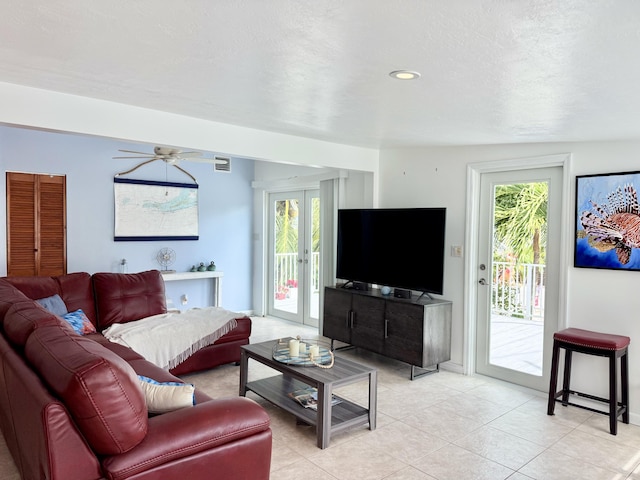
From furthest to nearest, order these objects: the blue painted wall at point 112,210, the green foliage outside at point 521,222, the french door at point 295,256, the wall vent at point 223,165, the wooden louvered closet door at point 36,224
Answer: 1. the wall vent at point 223,165
2. the french door at point 295,256
3. the blue painted wall at point 112,210
4. the wooden louvered closet door at point 36,224
5. the green foliage outside at point 521,222

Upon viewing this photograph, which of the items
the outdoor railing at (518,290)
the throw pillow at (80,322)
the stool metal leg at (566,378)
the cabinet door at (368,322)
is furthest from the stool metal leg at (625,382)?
the throw pillow at (80,322)

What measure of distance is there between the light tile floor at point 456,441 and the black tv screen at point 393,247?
1024 mm

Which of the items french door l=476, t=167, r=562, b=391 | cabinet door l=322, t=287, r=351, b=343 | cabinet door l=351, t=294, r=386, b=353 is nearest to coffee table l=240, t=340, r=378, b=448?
cabinet door l=351, t=294, r=386, b=353

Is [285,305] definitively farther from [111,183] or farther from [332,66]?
[332,66]

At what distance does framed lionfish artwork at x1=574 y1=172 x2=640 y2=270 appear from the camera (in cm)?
340

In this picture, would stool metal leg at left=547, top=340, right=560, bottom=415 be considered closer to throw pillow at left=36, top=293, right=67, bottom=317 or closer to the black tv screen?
the black tv screen

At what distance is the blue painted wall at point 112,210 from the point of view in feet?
17.7

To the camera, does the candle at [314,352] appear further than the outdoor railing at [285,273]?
No

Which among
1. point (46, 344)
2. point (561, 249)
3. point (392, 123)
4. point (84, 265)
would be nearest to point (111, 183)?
point (84, 265)

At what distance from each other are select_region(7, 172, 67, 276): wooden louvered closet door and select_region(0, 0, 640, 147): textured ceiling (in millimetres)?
2949

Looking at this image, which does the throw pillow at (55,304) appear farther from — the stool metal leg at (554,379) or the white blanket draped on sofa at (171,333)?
the stool metal leg at (554,379)

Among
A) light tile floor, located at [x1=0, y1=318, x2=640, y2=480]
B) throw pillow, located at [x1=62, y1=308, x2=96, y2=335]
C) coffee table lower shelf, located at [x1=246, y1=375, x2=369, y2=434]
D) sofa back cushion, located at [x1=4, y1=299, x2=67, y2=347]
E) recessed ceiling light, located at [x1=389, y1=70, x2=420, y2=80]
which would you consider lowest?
light tile floor, located at [x1=0, y1=318, x2=640, y2=480]

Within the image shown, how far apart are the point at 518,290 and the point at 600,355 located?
995mm

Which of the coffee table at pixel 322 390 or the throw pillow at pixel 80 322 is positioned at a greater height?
the throw pillow at pixel 80 322
